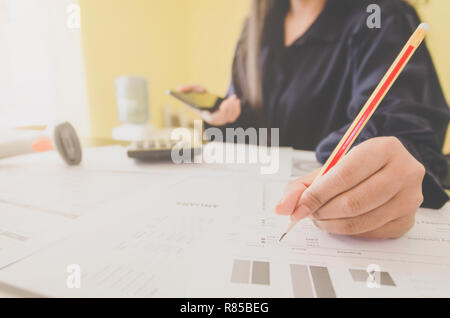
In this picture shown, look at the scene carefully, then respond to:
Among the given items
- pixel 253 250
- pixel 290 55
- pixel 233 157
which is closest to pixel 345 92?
pixel 290 55

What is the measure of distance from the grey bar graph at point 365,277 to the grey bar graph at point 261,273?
55 millimetres

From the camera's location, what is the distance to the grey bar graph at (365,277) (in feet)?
0.59

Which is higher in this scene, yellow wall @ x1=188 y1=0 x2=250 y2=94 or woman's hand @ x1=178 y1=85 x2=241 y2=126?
yellow wall @ x1=188 y1=0 x2=250 y2=94

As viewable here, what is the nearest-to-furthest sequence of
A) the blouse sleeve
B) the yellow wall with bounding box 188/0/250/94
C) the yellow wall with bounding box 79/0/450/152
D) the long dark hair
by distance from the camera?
the blouse sleeve, the long dark hair, the yellow wall with bounding box 79/0/450/152, the yellow wall with bounding box 188/0/250/94

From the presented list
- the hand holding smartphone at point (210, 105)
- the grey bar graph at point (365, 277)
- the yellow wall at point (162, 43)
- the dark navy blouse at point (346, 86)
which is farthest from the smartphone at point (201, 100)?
the yellow wall at point (162, 43)

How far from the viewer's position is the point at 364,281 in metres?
0.18

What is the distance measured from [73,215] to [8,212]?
7 centimetres

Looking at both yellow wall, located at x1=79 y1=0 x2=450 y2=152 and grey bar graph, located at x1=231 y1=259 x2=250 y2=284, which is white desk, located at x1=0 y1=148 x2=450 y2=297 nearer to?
grey bar graph, located at x1=231 y1=259 x2=250 y2=284

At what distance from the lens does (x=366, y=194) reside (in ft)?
0.72

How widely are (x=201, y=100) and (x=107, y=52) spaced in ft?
2.63

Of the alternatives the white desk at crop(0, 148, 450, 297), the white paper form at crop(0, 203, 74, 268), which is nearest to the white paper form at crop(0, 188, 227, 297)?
the white paper form at crop(0, 203, 74, 268)

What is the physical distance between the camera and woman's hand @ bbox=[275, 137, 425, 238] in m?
0.22

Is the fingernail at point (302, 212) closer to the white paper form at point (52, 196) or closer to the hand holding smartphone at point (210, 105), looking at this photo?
the white paper form at point (52, 196)

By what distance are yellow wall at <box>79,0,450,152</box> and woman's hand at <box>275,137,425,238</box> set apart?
865 millimetres
